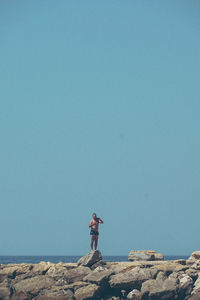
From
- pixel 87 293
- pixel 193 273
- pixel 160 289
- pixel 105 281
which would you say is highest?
pixel 193 273

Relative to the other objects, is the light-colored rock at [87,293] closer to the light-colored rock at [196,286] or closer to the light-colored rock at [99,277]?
the light-colored rock at [99,277]

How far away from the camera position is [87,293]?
88.0 ft

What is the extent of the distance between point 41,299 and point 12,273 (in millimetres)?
4908

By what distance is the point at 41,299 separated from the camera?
27266mm

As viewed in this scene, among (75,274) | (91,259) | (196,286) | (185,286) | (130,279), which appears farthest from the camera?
(91,259)

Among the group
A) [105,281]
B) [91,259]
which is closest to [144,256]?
[91,259]

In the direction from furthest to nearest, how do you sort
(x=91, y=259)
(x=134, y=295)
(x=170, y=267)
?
(x=91, y=259) < (x=170, y=267) < (x=134, y=295)


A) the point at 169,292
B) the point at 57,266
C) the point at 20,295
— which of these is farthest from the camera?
the point at 57,266

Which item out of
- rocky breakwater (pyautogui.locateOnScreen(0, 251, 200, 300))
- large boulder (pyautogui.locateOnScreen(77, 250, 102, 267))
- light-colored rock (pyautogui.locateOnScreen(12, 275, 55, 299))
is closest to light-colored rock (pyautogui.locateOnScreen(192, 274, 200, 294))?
rocky breakwater (pyautogui.locateOnScreen(0, 251, 200, 300))

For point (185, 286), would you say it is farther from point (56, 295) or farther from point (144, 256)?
point (56, 295)

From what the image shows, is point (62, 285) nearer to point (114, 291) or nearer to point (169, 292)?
point (114, 291)

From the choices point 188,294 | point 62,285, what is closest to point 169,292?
point 188,294

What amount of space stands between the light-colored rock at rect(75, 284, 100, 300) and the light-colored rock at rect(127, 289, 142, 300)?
169 centimetres

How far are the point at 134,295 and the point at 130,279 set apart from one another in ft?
3.67
